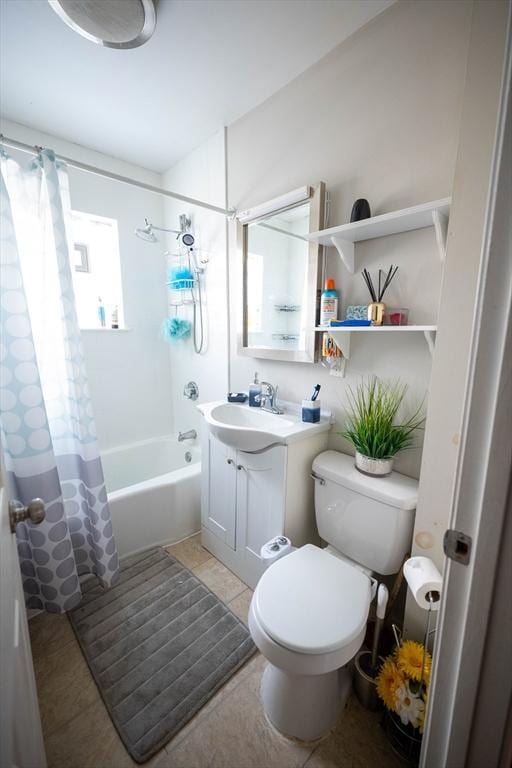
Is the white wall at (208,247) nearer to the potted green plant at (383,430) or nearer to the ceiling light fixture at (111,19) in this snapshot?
the ceiling light fixture at (111,19)

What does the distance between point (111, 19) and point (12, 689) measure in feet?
6.87

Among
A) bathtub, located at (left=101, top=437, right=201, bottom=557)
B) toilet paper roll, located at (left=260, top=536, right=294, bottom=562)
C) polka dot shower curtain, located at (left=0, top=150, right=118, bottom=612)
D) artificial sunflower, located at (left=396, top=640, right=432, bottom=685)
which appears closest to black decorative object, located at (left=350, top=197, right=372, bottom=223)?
polka dot shower curtain, located at (left=0, top=150, right=118, bottom=612)

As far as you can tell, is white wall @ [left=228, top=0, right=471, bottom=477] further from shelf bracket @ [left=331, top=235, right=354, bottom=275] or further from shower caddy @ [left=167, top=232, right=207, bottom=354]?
shower caddy @ [left=167, top=232, right=207, bottom=354]

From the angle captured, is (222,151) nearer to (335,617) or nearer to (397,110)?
(397,110)

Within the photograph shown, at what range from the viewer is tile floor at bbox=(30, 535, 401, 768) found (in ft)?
3.32

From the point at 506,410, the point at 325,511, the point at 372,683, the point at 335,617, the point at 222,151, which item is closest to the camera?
the point at 506,410

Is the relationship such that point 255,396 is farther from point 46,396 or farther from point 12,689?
point 12,689

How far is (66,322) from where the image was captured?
142 cm

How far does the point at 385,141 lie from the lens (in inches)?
49.5

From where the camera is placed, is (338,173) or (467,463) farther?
(338,173)

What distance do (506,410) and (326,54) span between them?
1778 millimetres

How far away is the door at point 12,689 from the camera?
50cm

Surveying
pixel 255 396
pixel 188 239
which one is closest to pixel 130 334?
pixel 188 239

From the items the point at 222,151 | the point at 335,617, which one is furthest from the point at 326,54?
the point at 335,617
